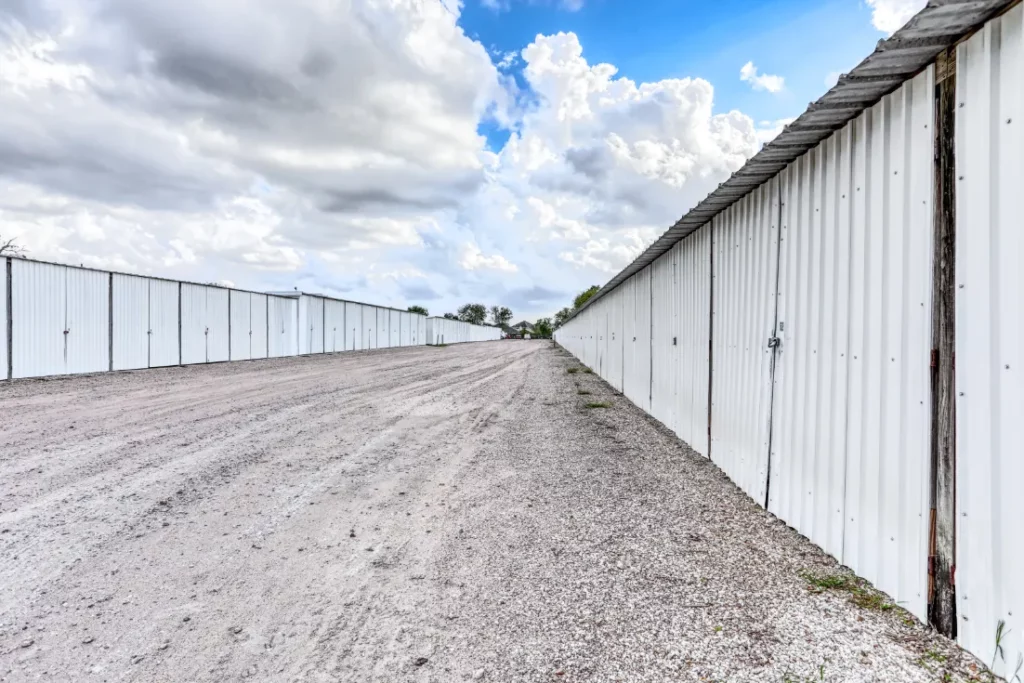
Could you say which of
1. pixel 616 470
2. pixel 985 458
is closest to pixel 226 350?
pixel 616 470

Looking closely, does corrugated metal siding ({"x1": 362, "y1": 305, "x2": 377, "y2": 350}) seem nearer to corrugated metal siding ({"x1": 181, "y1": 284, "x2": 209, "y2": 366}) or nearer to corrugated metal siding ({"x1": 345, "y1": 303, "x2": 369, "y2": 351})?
corrugated metal siding ({"x1": 345, "y1": 303, "x2": 369, "y2": 351})

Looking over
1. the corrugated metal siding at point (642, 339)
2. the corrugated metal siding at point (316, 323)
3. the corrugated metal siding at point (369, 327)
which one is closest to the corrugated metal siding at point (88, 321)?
the corrugated metal siding at point (316, 323)

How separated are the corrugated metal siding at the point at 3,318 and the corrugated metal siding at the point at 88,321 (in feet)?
5.15

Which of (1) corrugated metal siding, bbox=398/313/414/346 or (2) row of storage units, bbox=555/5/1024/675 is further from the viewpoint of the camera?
(1) corrugated metal siding, bbox=398/313/414/346

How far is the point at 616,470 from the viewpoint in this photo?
546 cm

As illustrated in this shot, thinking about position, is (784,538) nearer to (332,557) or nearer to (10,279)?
(332,557)

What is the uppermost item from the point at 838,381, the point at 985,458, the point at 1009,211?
the point at 1009,211

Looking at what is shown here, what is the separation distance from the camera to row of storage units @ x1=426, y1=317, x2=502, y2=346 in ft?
194

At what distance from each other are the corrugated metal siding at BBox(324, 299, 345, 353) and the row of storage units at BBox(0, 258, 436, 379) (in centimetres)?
285

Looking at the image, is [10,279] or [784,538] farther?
[10,279]

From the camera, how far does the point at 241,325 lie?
925 inches

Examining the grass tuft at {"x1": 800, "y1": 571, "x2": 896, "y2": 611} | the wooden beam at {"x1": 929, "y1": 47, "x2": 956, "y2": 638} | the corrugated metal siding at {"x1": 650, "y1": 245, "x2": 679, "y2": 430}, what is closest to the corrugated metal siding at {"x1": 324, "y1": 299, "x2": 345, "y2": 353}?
the corrugated metal siding at {"x1": 650, "y1": 245, "x2": 679, "y2": 430}

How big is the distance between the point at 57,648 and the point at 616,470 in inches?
176

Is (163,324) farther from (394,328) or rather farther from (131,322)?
(394,328)
